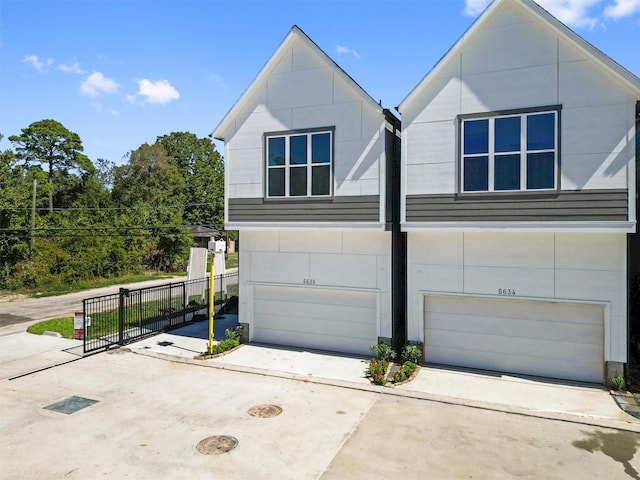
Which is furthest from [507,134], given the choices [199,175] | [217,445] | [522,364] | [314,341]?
[199,175]

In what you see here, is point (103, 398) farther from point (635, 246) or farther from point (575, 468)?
point (635, 246)

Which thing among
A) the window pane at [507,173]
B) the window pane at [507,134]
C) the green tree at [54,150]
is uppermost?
the green tree at [54,150]

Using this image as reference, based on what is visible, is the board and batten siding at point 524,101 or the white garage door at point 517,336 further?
the white garage door at point 517,336

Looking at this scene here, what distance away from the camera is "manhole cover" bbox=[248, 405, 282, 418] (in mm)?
8672

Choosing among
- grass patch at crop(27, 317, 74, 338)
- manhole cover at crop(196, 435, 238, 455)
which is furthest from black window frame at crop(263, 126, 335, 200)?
grass patch at crop(27, 317, 74, 338)

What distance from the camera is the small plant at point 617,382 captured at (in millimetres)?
9734

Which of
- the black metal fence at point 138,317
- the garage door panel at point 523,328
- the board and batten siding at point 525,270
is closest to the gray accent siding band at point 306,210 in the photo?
the board and batten siding at point 525,270

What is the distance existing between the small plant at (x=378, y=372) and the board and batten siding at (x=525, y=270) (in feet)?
4.29

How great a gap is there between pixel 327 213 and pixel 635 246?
872 cm

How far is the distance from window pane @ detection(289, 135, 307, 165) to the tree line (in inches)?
766

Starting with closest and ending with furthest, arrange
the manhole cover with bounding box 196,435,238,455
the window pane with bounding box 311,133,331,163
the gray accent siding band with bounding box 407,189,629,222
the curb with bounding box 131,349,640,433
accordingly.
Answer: the manhole cover with bounding box 196,435,238,455 < the curb with bounding box 131,349,640,433 < the gray accent siding band with bounding box 407,189,629,222 < the window pane with bounding box 311,133,331,163

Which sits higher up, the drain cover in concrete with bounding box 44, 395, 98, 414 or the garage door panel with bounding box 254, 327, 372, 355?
the garage door panel with bounding box 254, 327, 372, 355

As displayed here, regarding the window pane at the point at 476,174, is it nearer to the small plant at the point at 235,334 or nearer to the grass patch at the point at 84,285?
the small plant at the point at 235,334

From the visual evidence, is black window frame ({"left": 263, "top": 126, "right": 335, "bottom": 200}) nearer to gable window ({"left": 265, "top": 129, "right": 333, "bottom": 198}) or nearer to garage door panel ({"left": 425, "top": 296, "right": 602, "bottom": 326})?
gable window ({"left": 265, "top": 129, "right": 333, "bottom": 198})
